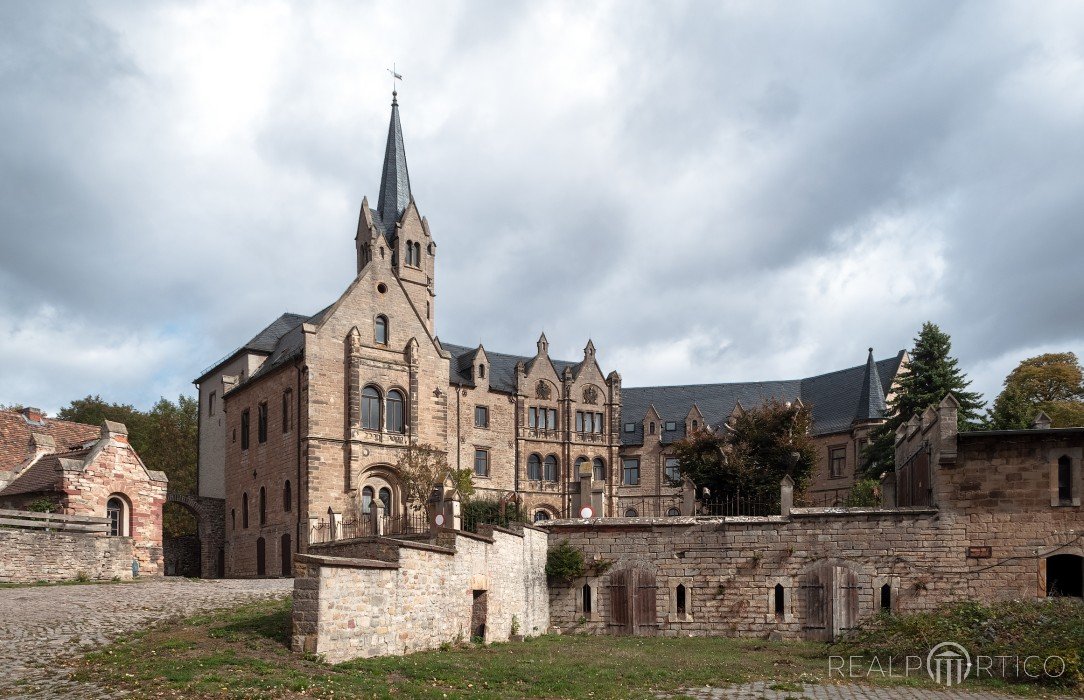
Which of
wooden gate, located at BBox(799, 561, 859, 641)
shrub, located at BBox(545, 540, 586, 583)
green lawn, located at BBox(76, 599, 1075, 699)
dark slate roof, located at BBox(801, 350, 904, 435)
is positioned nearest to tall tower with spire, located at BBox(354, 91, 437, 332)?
dark slate roof, located at BBox(801, 350, 904, 435)

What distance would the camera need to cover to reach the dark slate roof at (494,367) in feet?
181

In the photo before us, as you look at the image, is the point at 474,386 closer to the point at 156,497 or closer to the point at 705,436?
the point at 705,436

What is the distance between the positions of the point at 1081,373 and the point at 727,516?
120ft

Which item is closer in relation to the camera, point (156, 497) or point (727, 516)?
point (727, 516)

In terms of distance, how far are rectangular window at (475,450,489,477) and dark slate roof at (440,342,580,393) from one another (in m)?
3.58

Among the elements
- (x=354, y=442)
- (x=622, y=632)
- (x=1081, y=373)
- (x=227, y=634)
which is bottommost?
(x=622, y=632)

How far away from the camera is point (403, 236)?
55375mm

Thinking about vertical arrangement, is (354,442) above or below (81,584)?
above

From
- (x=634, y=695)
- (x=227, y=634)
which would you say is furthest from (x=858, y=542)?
(x=227, y=634)

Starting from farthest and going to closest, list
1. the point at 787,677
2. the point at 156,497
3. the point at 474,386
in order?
the point at 474,386 < the point at 156,497 < the point at 787,677

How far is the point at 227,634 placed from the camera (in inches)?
719

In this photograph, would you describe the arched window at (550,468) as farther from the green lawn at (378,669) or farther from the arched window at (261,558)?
the green lawn at (378,669)

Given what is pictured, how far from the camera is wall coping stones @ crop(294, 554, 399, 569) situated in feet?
55.9

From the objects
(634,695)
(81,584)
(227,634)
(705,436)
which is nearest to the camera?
(634,695)
